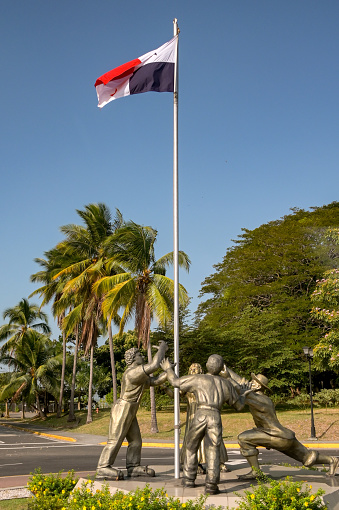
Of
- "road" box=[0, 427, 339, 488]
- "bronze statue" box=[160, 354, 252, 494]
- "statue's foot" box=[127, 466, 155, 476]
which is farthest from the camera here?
"road" box=[0, 427, 339, 488]

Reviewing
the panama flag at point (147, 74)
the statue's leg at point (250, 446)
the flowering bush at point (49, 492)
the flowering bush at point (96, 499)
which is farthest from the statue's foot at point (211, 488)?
the panama flag at point (147, 74)

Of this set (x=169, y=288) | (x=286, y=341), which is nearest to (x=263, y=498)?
(x=169, y=288)

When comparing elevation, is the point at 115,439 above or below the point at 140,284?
below

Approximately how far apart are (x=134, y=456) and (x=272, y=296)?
87.0 ft

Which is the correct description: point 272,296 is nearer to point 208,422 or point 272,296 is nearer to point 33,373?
point 33,373

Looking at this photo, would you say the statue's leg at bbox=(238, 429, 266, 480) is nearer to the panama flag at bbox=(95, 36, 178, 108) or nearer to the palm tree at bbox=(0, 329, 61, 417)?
the panama flag at bbox=(95, 36, 178, 108)

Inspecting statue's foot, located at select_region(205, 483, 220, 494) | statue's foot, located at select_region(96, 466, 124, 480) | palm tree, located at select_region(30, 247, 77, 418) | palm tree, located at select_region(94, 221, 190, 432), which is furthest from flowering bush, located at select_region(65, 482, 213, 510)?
palm tree, located at select_region(30, 247, 77, 418)

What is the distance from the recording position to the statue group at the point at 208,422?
7000 millimetres

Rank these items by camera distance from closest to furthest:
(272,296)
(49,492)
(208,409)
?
(49,492)
(208,409)
(272,296)

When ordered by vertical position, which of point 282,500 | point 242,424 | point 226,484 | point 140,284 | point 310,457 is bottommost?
point 242,424

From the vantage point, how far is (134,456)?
26.9 feet

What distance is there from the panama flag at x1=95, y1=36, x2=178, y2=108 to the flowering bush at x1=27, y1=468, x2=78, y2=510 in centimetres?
678

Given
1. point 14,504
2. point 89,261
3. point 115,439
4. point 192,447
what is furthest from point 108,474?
point 89,261

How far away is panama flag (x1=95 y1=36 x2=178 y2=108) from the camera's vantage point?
979cm
